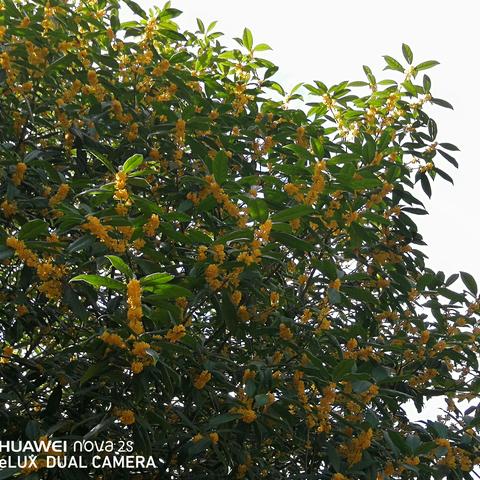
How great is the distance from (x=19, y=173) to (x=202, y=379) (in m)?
1.06

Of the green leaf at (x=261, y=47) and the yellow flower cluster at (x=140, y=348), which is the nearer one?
the yellow flower cluster at (x=140, y=348)

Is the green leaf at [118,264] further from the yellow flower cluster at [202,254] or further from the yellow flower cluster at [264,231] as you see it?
the yellow flower cluster at [264,231]

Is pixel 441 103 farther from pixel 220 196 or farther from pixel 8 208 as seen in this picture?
pixel 8 208

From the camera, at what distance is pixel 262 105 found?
12.9 feet

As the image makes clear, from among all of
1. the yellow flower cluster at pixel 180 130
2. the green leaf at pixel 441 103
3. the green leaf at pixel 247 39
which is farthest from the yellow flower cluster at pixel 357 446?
the green leaf at pixel 247 39

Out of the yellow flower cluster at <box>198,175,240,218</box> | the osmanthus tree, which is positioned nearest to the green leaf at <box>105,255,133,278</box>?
the osmanthus tree

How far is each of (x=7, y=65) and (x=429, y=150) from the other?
2.19 meters

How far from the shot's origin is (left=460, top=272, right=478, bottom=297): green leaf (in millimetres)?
3363

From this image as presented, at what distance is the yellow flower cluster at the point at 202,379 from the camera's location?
92.3 inches

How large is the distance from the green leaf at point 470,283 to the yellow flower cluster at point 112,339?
1.97 m

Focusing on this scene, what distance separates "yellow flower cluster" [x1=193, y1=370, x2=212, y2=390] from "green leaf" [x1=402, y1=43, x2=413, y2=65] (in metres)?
2.37

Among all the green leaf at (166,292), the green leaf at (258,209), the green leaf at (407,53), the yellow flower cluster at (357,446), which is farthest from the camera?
the green leaf at (407,53)

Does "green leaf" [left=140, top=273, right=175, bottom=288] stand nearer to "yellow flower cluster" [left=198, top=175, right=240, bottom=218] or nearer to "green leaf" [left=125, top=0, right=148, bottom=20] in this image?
"yellow flower cluster" [left=198, top=175, right=240, bottom=218]

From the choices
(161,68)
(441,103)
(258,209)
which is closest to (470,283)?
(441,103)
